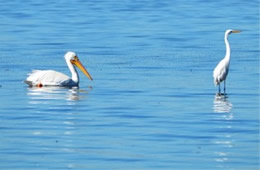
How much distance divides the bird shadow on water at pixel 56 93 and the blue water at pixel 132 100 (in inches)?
0.6

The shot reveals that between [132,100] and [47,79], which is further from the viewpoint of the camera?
[47,79]

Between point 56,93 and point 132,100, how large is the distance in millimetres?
1600

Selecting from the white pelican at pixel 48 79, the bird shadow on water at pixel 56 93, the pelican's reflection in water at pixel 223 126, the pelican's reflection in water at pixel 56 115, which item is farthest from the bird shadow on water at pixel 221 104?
the white pelican at pixel 48 79

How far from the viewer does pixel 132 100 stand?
13.7m

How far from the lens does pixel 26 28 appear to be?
1052 inches

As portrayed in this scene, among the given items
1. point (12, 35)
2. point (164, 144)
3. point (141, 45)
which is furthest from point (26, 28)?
point (164, 144)

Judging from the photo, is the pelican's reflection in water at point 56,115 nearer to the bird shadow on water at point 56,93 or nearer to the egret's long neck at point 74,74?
the bird shadow on water at point 56,93

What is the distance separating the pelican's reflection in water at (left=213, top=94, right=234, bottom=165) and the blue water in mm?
12

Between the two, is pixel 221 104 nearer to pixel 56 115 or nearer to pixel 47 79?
pixel 56 115

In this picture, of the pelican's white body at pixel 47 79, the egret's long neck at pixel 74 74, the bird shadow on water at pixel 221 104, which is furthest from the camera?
the egret's long neck at pixel 74 74

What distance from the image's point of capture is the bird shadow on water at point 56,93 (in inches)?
563

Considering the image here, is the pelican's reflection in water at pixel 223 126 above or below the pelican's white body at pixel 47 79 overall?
below

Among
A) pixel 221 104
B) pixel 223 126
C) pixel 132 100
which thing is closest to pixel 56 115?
pixel 132 100

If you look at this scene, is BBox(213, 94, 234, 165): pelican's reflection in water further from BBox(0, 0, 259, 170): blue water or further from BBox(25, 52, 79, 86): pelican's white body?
BBox(25, 52, 79, 86): pelican's white body
